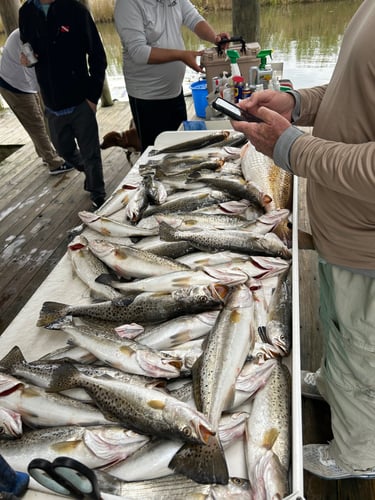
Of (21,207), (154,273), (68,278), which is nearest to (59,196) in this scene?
(21,207)

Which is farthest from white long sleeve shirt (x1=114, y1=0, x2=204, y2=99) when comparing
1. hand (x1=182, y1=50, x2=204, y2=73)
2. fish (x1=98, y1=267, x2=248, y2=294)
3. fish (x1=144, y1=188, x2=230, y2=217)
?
fish (x1=98, y1=267, x2=248, y2=294)

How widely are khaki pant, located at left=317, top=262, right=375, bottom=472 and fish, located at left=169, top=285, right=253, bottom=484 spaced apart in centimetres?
39

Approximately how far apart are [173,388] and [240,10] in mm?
5280

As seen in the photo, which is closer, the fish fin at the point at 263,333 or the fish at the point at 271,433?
the fish at the point at 271,433

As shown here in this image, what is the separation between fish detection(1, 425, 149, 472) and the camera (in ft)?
3.87

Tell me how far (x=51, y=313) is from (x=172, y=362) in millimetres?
696

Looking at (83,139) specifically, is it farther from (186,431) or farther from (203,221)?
(186,431)

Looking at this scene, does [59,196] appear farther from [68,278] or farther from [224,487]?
[224,487]

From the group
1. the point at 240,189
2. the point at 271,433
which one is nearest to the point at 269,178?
the point at 240,189

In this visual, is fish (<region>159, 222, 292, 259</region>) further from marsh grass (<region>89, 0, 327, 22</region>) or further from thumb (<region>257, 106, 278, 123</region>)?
marsh grass (<region>89, 0, 327, 22</region>)

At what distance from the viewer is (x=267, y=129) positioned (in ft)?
4.76

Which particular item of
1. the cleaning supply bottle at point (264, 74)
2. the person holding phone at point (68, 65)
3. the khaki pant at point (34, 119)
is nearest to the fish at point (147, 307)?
the cleaning supply bottle at point (264, 74)

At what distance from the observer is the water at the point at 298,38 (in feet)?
25.5

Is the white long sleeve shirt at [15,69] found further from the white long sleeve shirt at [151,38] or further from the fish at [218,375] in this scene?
the fish at [218,375]
